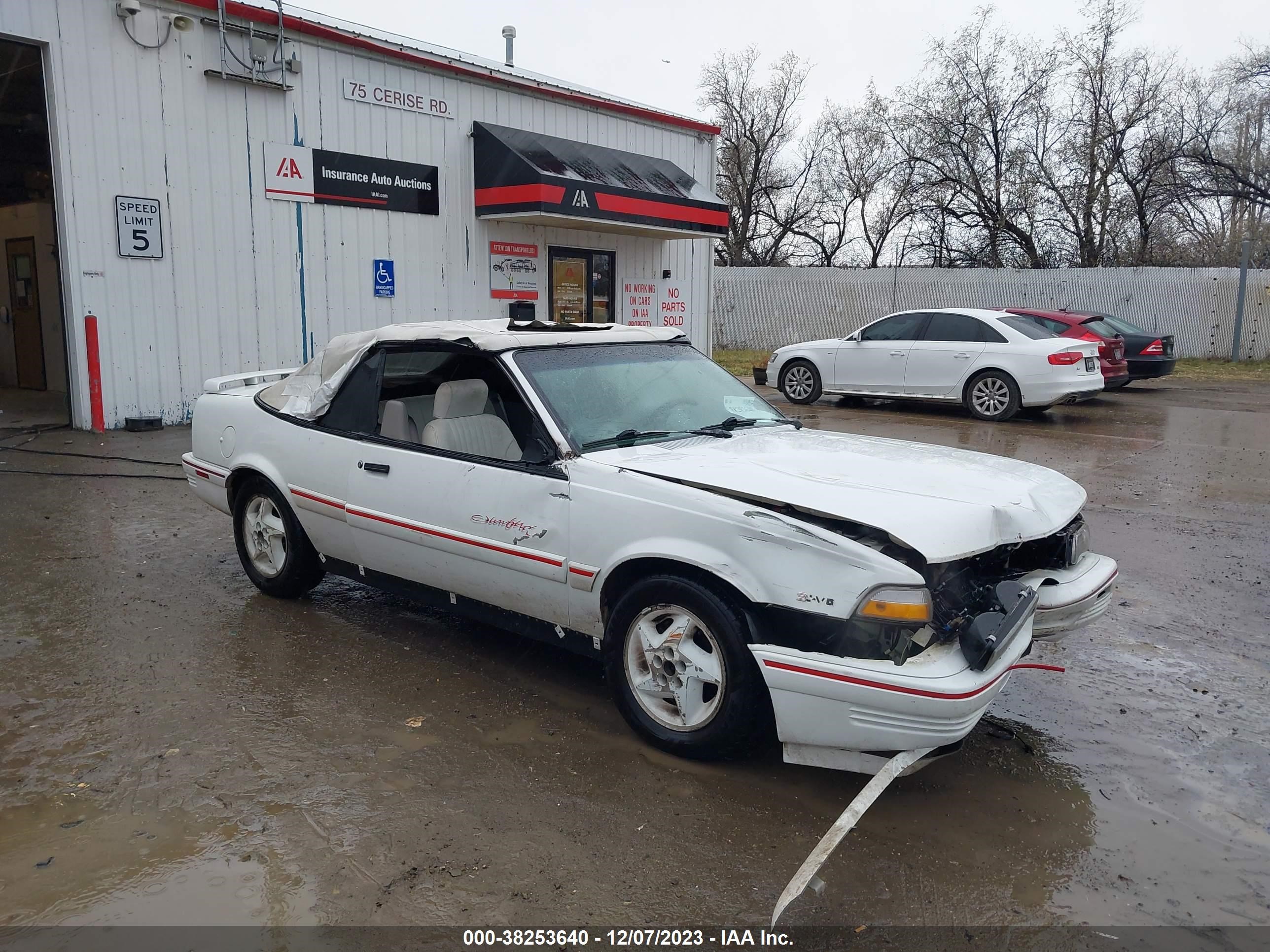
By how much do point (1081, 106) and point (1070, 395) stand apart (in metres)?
22.3

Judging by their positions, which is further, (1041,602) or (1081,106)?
(1081,106)

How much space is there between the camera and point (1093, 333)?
1519 centimetres

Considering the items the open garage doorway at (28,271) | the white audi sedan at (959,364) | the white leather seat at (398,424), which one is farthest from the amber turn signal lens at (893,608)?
the open garage doorway at (28,271)

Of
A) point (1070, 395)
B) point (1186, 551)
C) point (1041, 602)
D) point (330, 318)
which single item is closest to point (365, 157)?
point (330, 318)

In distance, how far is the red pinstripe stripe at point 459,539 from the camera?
13.0ft

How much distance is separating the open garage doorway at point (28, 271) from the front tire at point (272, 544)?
32.5 ft

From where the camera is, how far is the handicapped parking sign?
1369 cm

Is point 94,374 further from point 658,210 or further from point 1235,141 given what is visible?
point 1235,141

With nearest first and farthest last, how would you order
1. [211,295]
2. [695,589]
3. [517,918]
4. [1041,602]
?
1. [517,918]
2. [695,589]
3. [1041,602]
4. [211,295]

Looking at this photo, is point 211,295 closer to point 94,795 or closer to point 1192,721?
point 94,795

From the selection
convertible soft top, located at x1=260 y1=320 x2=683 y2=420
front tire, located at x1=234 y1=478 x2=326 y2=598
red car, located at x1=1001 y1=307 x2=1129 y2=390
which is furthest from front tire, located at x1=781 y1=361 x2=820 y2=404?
front tire, located at x1=234 y1=478 x2=326 y2=598

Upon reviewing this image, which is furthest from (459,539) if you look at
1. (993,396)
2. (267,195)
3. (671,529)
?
(993,396)

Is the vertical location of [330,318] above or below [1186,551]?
above

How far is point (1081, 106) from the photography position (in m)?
30.8
